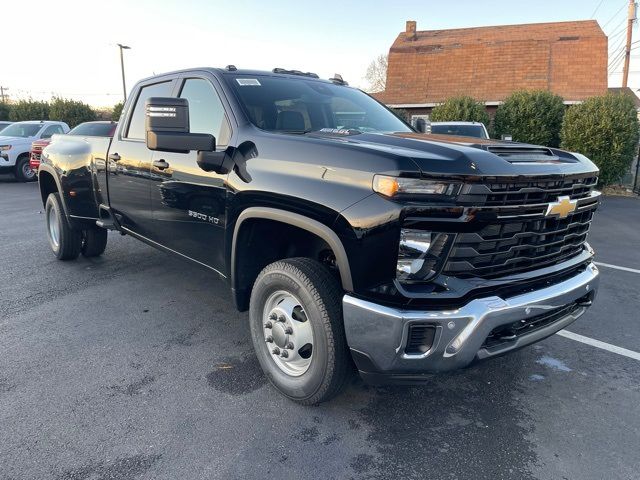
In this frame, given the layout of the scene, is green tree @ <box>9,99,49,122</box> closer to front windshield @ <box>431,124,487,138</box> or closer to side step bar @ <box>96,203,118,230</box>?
front windshield @ <box>431,124,487,138</box>

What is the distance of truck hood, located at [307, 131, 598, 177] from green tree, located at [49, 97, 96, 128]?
2616 centimetres

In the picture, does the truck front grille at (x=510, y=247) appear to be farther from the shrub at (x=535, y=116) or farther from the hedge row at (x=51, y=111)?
the hedge row at (x=51, y=111)

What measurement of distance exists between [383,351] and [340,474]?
645mm

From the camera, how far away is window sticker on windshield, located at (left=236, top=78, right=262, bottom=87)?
355 centimetres

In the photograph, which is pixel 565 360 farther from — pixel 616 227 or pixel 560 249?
pixel 616 227

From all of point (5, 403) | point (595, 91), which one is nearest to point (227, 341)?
point (5, 403)

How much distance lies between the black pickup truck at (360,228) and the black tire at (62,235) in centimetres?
239

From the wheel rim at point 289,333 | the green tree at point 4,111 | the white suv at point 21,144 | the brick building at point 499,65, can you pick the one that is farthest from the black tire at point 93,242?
the green tree at point 4,111

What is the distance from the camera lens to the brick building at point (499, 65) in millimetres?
21141

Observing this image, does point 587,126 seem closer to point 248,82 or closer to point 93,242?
point 248,82

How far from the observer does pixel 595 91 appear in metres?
20.3

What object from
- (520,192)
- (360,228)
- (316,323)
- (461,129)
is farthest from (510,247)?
(461,129)

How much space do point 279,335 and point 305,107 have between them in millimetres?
1796

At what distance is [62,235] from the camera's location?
5.74 meters
